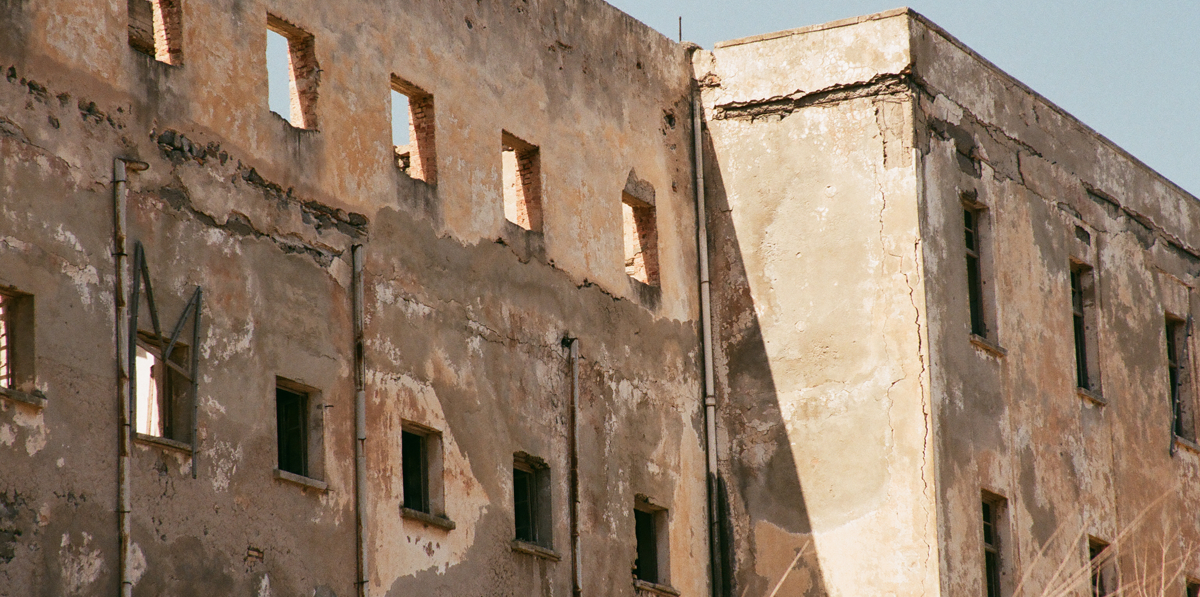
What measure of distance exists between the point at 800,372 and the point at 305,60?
627 cm

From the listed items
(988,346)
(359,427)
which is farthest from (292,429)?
(988,346)

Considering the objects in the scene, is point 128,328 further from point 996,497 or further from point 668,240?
point 996,497

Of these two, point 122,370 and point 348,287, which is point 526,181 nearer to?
point 348,287

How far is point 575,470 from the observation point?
58.1 ft

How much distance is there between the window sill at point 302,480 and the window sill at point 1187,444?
12.5 meters

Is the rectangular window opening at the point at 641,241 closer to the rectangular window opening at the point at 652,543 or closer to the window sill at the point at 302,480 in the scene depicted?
the rectangular window opening at the point at 652,543

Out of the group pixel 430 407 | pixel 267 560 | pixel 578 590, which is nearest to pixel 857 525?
pixel 578 590

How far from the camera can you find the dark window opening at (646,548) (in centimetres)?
1875

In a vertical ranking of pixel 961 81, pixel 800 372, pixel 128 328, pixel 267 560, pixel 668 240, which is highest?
pixel 961 81

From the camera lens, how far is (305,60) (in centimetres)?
1592

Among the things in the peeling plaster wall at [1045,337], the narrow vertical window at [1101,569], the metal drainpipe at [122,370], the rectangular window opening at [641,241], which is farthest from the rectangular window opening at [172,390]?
the narrow vertical window at [1101,569]

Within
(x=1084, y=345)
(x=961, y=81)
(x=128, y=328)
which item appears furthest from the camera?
(x=1084, y=345)

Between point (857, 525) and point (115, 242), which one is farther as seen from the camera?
point (857, 525)

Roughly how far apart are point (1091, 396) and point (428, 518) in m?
9.03
